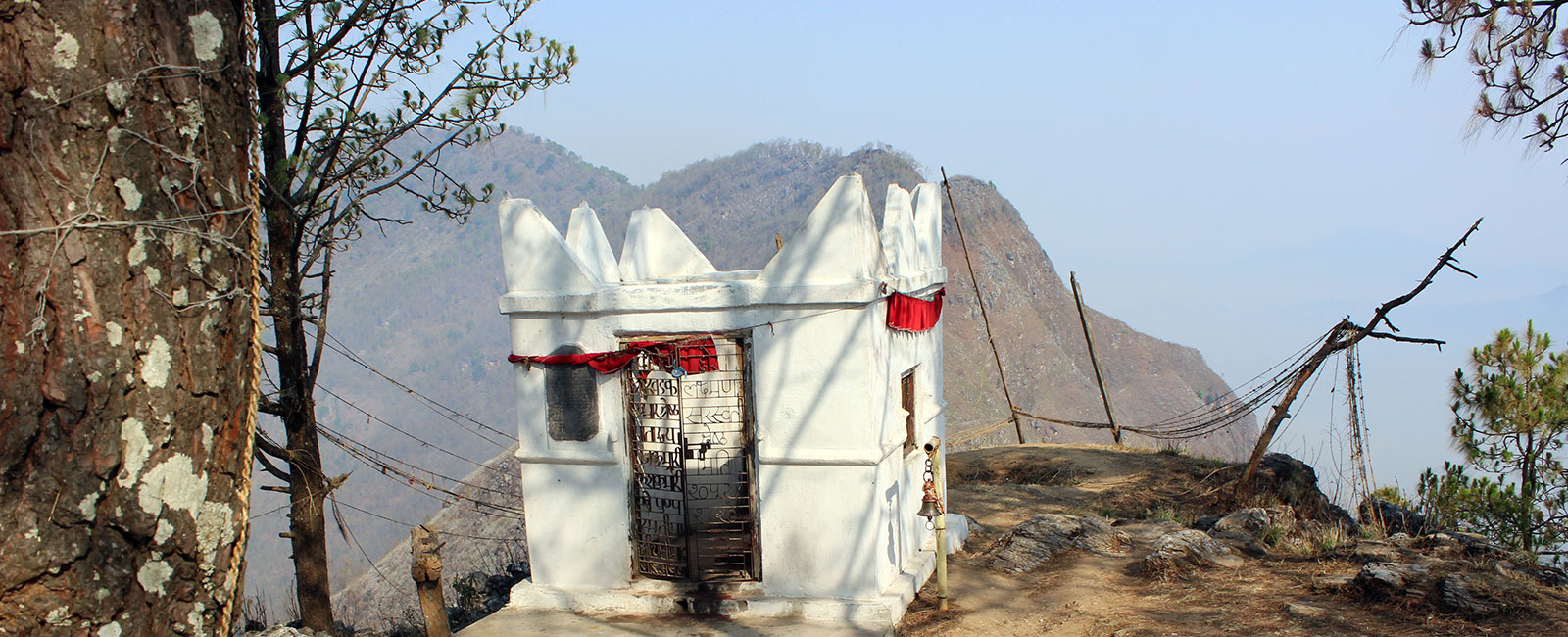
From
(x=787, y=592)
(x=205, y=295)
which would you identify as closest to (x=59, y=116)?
(x=205, y=295)

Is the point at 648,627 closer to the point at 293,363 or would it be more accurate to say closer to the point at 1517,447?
the point at 293,363

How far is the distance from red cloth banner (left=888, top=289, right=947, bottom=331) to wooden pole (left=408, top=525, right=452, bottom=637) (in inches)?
143

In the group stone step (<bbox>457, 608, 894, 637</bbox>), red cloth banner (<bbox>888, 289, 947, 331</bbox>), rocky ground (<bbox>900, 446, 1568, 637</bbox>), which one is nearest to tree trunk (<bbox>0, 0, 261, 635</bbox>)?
stone step (<bbox>457, 608, 894, 637</bbox>)

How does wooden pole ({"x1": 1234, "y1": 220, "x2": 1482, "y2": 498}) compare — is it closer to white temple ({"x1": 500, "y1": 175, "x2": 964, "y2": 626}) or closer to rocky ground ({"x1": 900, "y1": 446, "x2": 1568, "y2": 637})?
rocky ground ({"x1": 900, "y1": 446, "x2": 1568, "y2": 637})

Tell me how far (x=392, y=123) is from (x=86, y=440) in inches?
305

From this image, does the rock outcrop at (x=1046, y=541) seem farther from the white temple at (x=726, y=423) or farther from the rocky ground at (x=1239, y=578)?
the white temple at (x=726, y=423)

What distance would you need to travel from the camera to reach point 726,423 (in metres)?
8.37

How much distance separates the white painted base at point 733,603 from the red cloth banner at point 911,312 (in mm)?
2016

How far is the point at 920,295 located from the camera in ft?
29.8

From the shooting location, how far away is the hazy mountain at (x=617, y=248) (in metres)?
51.8

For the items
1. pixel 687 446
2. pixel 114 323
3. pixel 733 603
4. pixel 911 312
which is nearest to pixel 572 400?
pixel 687 446

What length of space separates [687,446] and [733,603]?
4.23ft

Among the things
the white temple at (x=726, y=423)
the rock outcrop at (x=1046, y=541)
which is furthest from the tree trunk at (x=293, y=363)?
the rock outcrop at (x=1046, y=541)

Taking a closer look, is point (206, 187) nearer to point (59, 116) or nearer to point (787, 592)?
point (59, 116)
